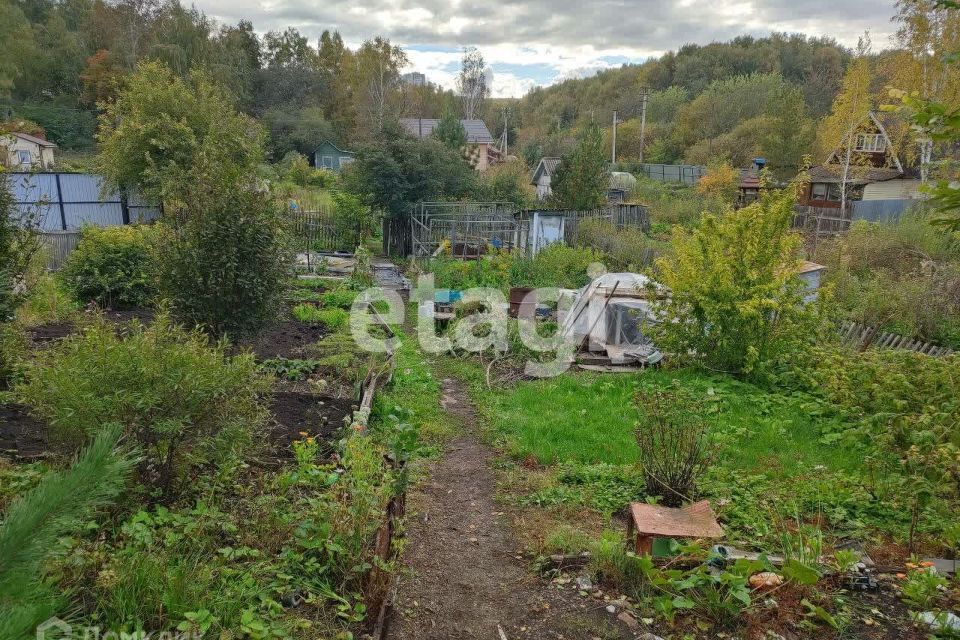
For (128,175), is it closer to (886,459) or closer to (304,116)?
(886,459)

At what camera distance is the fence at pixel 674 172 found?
4075 cm

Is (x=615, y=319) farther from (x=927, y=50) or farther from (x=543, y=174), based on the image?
(x=543, y=174)

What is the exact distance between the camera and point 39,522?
1.19 meters

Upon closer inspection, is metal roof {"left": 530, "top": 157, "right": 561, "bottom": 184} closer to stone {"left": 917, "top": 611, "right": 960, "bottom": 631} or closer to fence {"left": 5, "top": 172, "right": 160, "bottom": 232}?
fence {"left": 5, "top": 172, "right": 160, "bottom": 232}

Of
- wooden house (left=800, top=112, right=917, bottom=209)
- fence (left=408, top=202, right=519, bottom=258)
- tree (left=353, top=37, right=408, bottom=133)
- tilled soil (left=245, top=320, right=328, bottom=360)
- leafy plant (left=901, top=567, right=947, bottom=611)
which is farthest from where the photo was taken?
tree (left=353, top=37, right=408, bottom=133)

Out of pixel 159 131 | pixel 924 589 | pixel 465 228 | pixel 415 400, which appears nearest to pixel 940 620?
pixel 924 589

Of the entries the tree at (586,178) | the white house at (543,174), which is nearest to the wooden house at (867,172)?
the tree at (586,178)

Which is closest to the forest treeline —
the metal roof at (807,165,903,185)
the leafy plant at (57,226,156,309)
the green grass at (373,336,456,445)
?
the metal roof at (807,165,903,185)

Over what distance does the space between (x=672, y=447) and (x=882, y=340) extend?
7.96 m

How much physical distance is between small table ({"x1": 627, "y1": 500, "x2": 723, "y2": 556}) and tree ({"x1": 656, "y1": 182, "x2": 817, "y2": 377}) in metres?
4.22

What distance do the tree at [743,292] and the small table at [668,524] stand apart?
13.8 feet

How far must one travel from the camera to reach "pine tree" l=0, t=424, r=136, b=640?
116cm

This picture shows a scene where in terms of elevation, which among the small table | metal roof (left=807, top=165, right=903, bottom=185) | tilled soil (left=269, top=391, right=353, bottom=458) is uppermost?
metal roof (left=807, top=165, right=903, bottom=185)

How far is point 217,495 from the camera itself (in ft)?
15.0
